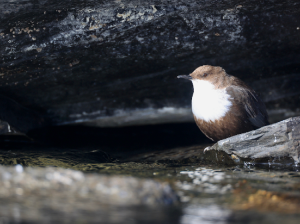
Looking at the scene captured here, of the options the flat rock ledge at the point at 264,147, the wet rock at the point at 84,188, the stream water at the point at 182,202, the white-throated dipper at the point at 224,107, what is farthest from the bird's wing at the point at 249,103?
the wet rock at the point at 84,188

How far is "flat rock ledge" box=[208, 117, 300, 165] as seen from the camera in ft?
10.2

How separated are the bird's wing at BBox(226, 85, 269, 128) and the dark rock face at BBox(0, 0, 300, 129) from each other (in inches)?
30.9

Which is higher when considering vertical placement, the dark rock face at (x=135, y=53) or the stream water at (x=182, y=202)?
the dark rock face at (x=135, y=53)

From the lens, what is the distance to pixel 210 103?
3.66 m

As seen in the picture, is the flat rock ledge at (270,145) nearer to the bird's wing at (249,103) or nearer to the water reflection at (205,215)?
the bird's wing at (249,103)

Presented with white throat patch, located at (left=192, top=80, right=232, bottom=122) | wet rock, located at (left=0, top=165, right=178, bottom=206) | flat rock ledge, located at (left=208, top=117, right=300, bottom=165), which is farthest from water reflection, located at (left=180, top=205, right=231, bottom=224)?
white throat patch, located at (left=192, top=80, right=232, bottom=122)

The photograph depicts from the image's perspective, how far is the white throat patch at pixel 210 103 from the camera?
142 inches

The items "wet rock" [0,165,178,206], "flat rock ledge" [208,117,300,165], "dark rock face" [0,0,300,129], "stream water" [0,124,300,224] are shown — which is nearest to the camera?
"stream water" [0,124,300,224]

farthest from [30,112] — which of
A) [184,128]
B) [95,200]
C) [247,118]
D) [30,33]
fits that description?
[95,200]

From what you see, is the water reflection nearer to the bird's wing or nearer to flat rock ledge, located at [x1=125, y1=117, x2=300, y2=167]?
flat rock ledge, located at [x1=125, y1=117, x2=300, y2=167]

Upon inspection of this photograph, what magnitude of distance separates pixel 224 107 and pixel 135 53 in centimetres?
139

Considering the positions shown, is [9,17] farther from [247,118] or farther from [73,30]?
[247,118]

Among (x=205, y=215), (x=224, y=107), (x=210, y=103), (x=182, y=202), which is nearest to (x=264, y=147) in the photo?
(x=224, y=107)

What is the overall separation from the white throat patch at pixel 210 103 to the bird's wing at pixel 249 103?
3.7 inches
